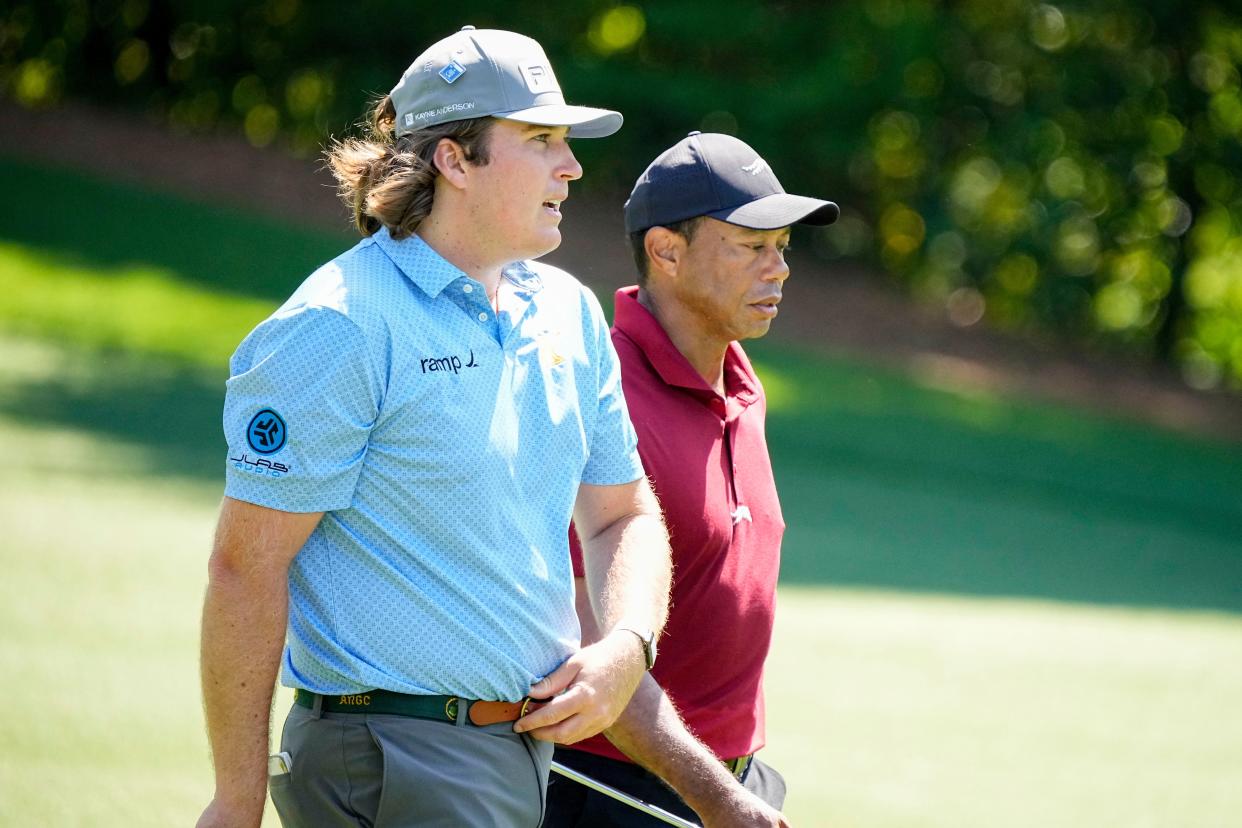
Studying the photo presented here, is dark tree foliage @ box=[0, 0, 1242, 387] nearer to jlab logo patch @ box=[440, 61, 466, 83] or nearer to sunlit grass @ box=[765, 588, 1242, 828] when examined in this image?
sunlit grass @ box=[765, 588, 1242, 828]

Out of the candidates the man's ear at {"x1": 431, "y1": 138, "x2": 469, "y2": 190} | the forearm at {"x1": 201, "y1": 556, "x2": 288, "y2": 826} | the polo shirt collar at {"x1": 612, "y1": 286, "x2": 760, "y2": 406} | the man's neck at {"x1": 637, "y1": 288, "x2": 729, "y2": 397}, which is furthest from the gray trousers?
the man's neck at {"x1": 637, "y1": 288, "x2": 729, "y2": 397}

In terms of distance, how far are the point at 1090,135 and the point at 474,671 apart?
23221 millimetres

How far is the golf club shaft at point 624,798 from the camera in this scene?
3506mm

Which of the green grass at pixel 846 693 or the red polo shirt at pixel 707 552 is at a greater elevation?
the red polo shirt at pixel 707 552

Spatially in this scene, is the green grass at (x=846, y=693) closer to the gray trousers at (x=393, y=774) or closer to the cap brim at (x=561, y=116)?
the gray trousers at (x=393, y=774)

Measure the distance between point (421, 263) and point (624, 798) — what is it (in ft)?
4.28

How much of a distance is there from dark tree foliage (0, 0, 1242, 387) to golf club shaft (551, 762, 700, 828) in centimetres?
2070

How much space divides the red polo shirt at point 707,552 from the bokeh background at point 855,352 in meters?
2.05

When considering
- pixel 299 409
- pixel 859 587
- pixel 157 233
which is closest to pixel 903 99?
pixel 157 233

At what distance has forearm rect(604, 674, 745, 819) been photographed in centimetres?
335

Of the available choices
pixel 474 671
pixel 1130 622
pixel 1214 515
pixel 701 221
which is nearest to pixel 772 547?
pixel 701 221

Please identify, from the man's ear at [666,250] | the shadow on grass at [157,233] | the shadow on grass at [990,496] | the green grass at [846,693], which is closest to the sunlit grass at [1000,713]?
the green grass at [846,693]

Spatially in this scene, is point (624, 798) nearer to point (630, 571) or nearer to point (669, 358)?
point (630, 571)

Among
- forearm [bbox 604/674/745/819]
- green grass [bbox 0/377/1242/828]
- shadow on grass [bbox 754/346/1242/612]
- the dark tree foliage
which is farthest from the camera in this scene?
the dark tree foliage
